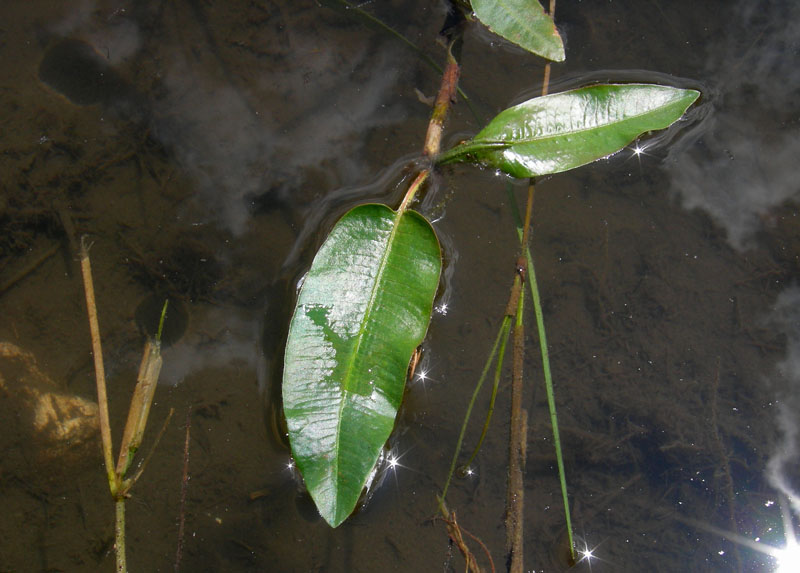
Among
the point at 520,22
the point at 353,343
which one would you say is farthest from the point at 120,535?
the point at 520,22

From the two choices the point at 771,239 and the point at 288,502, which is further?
the point at 771,239

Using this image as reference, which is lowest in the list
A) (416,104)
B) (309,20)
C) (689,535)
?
(689,535)

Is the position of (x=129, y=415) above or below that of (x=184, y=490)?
above

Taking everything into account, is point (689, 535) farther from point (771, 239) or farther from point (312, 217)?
point (312, 217)

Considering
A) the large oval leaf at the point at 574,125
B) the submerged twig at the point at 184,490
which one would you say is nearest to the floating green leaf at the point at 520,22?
the large oval leaf at the point at 574,125

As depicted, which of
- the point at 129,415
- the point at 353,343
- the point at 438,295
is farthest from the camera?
the point at 438,295

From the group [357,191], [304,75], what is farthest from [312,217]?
[304,75]

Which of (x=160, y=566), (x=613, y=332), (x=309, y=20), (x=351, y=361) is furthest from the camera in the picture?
(x=309, y=20)

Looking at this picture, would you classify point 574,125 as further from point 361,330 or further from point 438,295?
point 361,330
